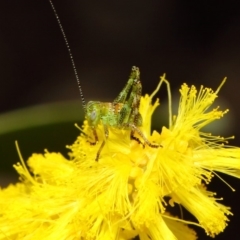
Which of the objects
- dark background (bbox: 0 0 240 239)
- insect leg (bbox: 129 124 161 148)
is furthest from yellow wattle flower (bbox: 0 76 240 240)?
dark background (bbox: 0 0 240 239)

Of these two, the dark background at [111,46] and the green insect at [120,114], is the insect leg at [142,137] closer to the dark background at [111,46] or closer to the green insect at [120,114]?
the green insect at [120,114]

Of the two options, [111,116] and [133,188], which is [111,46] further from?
[133,188]

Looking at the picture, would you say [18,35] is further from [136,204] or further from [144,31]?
[136,204]

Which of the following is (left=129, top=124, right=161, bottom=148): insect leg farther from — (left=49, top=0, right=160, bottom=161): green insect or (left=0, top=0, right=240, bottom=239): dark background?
(left=0, top=0, right=240, bottom=239): dark background

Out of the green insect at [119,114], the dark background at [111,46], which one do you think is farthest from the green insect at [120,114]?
the dark background at [111,46]

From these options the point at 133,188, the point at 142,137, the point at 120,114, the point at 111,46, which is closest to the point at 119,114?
the point at 120,114

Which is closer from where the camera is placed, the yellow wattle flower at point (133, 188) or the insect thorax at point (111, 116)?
the yellow wattle flower at point (133, 188)
